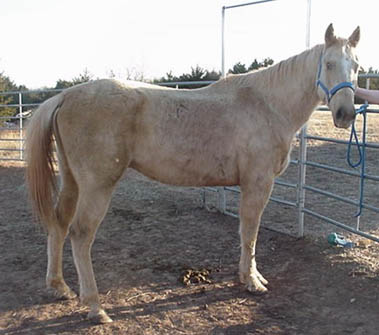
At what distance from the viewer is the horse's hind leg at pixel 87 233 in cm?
285

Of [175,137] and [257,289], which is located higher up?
[175,137]

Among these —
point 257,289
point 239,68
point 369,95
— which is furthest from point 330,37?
point 239,68

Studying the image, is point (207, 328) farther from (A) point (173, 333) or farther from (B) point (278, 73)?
(B) point (278, 73)

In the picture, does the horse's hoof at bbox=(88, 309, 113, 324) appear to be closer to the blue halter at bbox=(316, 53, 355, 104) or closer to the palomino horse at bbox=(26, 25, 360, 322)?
the palomino horse at bbox=(26, 25, 360, 322)

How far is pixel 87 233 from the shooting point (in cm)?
287

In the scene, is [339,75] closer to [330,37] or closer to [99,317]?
[330,37]

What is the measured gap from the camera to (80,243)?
2.88 meters

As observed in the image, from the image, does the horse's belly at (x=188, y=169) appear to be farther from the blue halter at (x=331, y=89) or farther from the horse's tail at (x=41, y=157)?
the blue halter at (x=331, y=89)

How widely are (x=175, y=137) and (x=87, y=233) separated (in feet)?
3.24

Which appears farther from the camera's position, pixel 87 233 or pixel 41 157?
pixel 41 157

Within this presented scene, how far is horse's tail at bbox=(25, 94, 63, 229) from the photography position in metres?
2.98

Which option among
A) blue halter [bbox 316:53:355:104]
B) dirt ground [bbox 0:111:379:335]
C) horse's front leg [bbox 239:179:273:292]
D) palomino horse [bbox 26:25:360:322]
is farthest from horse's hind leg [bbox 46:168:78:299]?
blue halter [bbox 316:53:355:104]

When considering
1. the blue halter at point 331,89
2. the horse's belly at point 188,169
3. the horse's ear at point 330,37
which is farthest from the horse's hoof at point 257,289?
the horse's ear at point 330,37

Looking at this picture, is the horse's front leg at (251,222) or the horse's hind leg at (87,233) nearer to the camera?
the horse's hind leg at (87,233)
